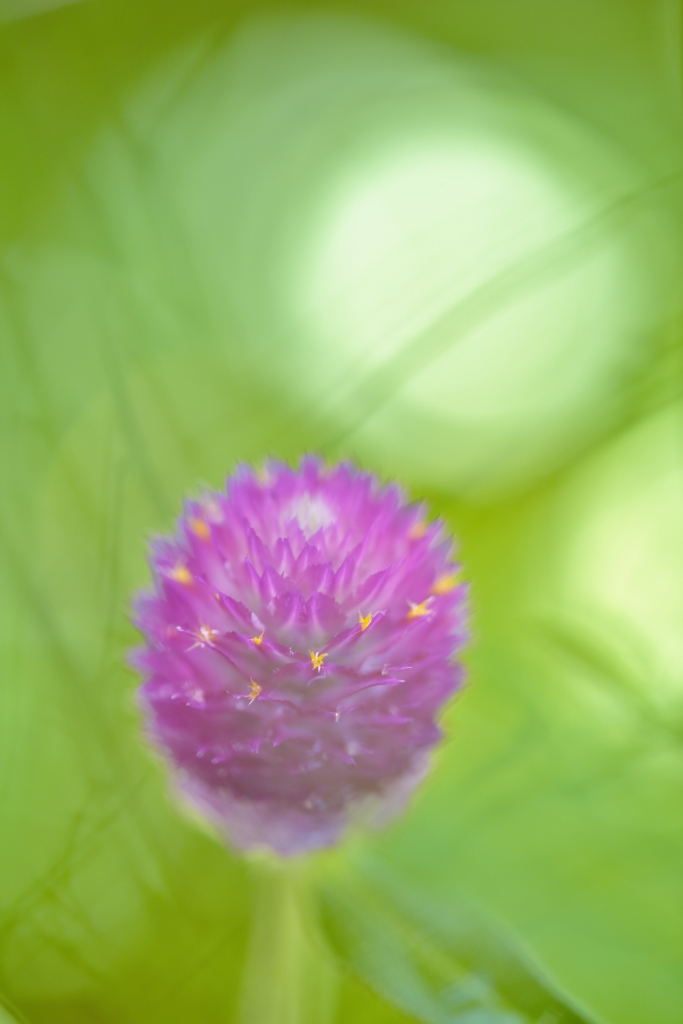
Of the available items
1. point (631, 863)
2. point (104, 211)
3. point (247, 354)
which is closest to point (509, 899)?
point (631, 863)

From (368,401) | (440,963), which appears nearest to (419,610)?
(440,963)

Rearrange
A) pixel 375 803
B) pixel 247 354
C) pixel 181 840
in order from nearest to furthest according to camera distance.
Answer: pixel 375 803 < pixel 181 840 < pixel 247 354

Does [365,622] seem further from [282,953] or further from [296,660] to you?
[282,953]

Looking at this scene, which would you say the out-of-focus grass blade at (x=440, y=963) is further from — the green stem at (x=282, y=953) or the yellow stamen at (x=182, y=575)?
the yellow stamen at (x=182, y=575)

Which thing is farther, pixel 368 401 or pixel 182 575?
pixel 368 401

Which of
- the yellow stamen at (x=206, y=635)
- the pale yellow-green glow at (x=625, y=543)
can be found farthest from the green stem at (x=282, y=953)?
the pale yellow-green glow at (x=625, y=543)

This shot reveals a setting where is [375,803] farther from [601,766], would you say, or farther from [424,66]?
[424,66]
